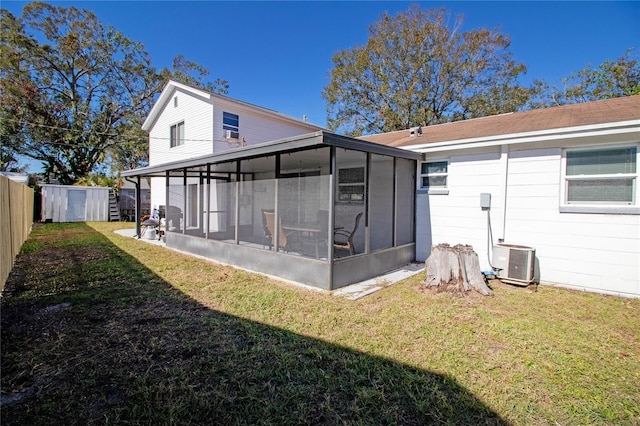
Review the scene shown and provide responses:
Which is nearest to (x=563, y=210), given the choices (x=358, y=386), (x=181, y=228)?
(x=358, y=386)

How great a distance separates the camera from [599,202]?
4938 mm

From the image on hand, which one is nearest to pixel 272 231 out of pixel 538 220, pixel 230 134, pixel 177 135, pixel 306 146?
pixel 306 146

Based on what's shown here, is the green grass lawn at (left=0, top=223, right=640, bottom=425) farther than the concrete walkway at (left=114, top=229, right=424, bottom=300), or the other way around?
the concrete walkway at (left=114, top=229, right=424, bottom=300)

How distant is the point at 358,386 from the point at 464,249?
11.3 feet

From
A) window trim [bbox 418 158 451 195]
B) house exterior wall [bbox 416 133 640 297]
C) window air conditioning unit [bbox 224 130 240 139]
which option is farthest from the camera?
window air conditioning unit [bbox 224 130 240 139]

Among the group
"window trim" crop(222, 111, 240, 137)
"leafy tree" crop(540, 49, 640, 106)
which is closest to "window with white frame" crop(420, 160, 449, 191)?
"window trim" crop(222, 111, 240, 137)

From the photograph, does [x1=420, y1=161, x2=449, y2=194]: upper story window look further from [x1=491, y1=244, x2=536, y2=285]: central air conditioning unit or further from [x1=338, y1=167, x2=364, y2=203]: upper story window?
[x1=491, y1=244, x2=536, y2=285]: central air conditioning unit

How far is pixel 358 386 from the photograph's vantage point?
250cm

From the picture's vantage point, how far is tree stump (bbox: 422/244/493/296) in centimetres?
488

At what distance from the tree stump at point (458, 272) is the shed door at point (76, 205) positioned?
64.8ft

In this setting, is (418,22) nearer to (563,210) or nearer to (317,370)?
(563,210)

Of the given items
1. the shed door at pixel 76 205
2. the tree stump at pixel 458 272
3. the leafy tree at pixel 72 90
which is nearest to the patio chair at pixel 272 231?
the tree stump at pixel 458 272

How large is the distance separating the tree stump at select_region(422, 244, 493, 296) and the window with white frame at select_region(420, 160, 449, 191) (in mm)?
2124

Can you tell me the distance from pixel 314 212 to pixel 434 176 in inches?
127
